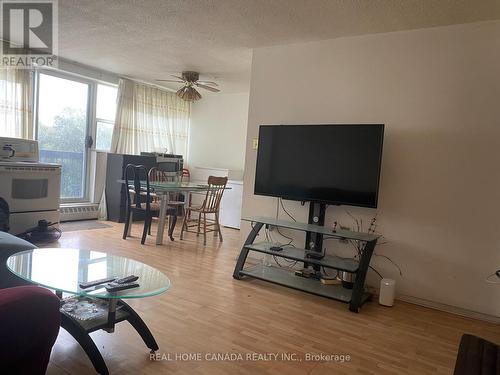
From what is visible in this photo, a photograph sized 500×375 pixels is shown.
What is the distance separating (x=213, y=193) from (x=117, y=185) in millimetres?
1810

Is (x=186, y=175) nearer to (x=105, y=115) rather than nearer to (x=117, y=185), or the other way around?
(x=117, y=185)

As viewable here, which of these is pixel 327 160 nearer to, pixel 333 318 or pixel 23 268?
pixel 333 318

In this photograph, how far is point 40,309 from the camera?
1279mm

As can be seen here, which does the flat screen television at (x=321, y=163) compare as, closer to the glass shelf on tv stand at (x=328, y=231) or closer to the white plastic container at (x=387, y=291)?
the glass shelf on tv stand at (x=328, y=231)

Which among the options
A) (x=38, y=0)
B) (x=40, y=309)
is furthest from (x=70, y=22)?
(x=40, y=309)

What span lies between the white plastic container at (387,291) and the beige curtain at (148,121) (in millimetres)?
4671

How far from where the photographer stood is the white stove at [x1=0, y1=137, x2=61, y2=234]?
3.92m

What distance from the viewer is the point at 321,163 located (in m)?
3.21

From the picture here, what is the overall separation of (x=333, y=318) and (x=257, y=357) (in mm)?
863

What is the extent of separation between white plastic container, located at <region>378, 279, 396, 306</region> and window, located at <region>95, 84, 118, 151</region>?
4.85 metres

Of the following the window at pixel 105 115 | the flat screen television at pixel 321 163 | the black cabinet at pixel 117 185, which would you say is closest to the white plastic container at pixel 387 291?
the flat screen television at pixel 321 163

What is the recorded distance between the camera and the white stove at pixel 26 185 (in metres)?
3.92

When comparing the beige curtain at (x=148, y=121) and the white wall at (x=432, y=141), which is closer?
the white wall at (x=432, y=141)

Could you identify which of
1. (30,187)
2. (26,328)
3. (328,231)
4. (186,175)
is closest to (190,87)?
(186,175)
